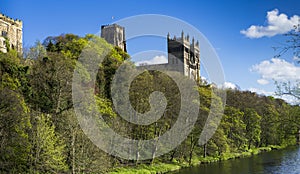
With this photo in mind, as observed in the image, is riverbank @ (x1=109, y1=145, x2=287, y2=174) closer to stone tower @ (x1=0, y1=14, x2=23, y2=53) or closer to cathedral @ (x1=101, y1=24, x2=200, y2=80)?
stone tower @ (x1=0, y1=14, x2=23, y2=53)

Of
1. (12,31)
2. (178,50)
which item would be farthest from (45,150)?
(178,50)

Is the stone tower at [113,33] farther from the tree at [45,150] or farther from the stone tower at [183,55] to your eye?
the tree at [45,150]

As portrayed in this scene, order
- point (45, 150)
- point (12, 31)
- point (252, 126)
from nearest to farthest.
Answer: point (45, 150), point (252, 126), point (12, 31)

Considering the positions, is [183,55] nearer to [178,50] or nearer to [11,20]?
[178,50]

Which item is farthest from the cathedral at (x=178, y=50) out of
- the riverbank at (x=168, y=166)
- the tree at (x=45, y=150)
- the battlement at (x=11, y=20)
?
the tree at (x=45, y=150)

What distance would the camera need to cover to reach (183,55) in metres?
91.6

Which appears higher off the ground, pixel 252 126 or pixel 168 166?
pixel 252 126

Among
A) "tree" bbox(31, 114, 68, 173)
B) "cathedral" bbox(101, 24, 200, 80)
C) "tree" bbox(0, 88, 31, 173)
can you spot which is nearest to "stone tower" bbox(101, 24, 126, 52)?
"cathedral" bbox(101, 24, 200, 80)

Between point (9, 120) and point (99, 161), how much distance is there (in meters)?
6.10

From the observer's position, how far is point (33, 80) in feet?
83.4

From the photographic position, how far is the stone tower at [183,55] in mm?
91250

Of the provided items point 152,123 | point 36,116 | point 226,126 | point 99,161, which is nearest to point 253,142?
point 226,126

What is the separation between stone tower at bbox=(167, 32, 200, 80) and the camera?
3593 inches

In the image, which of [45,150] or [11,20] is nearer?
[45,150]
